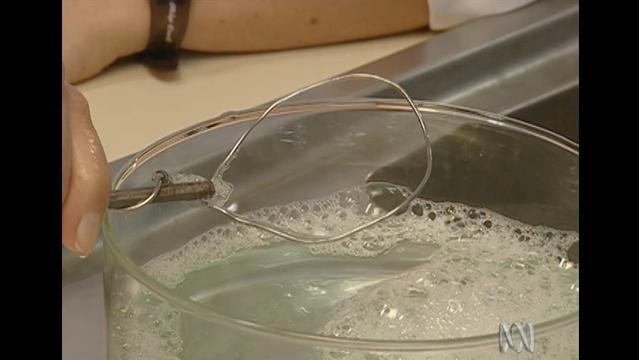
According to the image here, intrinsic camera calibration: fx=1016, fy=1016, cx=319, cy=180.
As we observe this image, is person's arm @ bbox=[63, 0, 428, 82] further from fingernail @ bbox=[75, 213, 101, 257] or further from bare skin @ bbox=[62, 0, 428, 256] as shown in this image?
fingernail @ bbox=[75, 213, 101, 257]

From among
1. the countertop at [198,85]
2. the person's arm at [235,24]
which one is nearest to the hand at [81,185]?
the countertop at [198,85]

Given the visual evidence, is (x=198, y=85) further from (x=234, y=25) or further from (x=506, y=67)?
(x=506, y=67)
